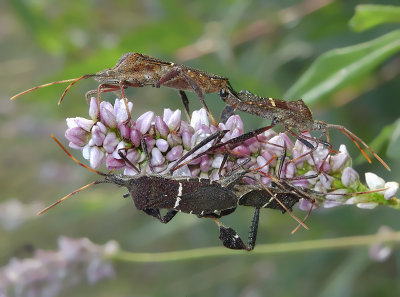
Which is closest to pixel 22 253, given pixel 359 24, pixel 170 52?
pixel 170 52

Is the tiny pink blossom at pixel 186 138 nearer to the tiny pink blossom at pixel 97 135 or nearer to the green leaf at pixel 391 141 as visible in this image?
the tiny pink blossom at pixel 97 135

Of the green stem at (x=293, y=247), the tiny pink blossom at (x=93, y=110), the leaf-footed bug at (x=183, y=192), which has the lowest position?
the green stem at (x=293, y=247)

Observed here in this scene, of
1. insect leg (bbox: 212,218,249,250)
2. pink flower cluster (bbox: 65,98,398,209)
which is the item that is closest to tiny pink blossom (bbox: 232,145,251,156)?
pink flower cluster (bbox: 65,98,398,209)

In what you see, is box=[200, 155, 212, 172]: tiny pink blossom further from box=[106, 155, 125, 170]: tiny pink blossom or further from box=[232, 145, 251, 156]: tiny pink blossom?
box=[106, 155, 125, 170]: tiny pink blossom

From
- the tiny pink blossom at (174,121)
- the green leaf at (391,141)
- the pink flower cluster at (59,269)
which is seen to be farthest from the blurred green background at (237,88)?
the tiny pink blossom at (174,121)

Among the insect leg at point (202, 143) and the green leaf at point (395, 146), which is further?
the green leaf at point (395, 146)

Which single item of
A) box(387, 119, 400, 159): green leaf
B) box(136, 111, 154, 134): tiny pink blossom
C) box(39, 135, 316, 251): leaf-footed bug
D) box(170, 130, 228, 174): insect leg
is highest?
A: box(136, 111, 154, 134): tiny pink blossom
